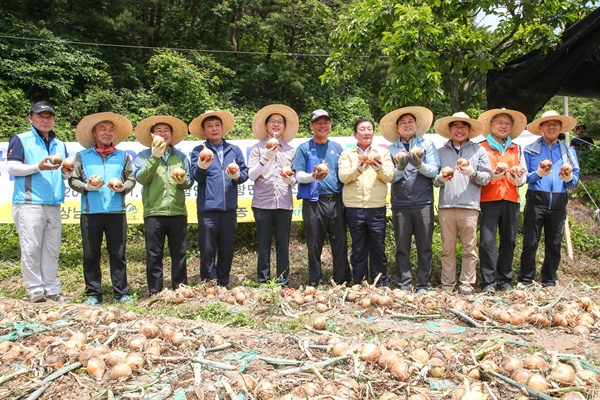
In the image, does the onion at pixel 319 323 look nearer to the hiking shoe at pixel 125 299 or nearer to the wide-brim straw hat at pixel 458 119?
the hiking shoe at pixel 125 299

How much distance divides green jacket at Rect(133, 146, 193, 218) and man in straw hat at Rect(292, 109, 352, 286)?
1.27 metres

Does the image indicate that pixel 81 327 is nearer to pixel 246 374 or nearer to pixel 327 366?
pixel 246 374

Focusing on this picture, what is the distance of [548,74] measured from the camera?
660 centimetres

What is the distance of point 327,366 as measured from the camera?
257 centimetres

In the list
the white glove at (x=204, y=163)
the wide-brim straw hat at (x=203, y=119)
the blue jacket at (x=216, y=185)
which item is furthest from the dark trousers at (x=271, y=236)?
the wide-brim straw hat at (x=203, y=119)

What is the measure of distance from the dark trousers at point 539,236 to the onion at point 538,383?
10.6 feet

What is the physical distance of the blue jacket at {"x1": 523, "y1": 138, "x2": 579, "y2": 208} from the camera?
5.20 meters

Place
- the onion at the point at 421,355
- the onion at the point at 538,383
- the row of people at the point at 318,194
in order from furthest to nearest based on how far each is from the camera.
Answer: the row of people at the point at 318,194 → the onion at the point at 421,355 → the onion at the point at 538,383

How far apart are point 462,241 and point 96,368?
154 inches

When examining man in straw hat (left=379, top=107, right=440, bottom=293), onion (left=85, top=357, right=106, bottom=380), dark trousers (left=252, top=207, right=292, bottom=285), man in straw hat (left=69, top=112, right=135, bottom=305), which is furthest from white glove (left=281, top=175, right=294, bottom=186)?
onion (left=85, top=357, right=106, bottom=380)

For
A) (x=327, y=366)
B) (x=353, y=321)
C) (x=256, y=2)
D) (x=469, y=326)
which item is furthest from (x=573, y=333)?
(x=256, y=2)

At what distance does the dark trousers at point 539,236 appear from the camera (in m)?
5.24

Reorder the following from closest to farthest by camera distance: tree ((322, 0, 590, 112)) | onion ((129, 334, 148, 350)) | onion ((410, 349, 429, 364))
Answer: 1. onion ((410, 349, 429, 364))
2. onion ((129, 334, 148, 350))
3. tree ((322, 0, 590, 112))

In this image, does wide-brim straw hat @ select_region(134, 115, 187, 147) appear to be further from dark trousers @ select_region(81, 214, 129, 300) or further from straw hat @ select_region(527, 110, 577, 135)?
straw hat @ select_region(527, 110, 577, 135)
